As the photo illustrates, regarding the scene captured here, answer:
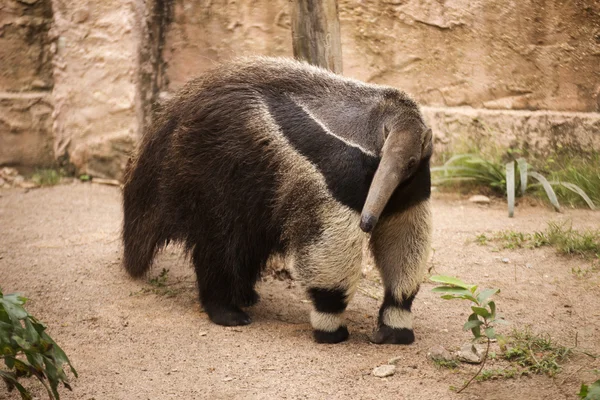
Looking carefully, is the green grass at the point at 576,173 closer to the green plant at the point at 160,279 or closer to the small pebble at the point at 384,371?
the small pebble at the point at 384,371

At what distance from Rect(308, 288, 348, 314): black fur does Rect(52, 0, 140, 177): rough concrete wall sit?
4.82 m

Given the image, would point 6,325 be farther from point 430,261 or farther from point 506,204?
point 506,204

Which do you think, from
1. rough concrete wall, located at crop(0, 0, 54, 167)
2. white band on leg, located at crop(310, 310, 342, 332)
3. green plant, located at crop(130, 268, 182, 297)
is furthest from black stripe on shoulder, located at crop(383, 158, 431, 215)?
rough concrete wall, located at crop(0, 0, 54, 167)

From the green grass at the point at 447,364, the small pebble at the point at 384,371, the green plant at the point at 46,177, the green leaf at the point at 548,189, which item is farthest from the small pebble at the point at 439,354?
the green plant at the point at 46,177

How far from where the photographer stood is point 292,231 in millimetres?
4770

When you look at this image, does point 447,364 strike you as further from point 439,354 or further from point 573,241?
point 573,241

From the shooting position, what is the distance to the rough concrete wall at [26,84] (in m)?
9.21

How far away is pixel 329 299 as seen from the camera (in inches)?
187

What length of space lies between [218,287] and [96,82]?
4465 mm

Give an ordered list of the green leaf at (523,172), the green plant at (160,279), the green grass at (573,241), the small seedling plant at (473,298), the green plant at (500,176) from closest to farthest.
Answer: the small seedling plant at (473,298) → the green plant at (160,279) → the green grass at (573,241) → the green plant at (500,176) → the green leaf at (523,172)

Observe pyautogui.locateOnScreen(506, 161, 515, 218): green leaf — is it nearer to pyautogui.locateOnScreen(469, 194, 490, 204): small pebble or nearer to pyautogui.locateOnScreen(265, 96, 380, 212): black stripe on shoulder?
pyautogui.locateOnScreen(469, 194, 490, 204): small pebble

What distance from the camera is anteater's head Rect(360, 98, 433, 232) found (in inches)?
166

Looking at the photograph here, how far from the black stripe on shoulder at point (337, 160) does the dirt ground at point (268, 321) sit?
1.05 m

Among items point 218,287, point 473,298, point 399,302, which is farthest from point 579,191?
point 473,298
